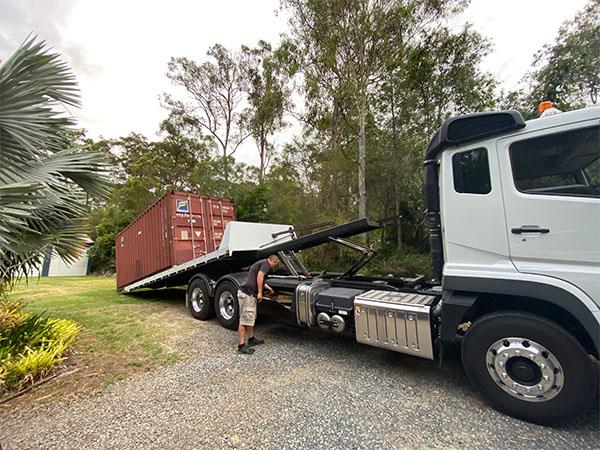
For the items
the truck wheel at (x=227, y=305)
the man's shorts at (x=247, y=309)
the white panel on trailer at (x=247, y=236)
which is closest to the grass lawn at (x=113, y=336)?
the truck wheel at (x=227, y=305)

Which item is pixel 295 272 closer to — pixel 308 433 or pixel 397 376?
pixel 397 376

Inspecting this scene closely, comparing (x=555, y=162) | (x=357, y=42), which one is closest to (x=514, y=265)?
(x=555, y=162)

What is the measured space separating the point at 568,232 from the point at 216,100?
22.4m

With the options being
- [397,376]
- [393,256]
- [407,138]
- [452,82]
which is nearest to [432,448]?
[397,376]

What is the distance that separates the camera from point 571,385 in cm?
198

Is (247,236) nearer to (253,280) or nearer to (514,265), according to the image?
(253,280)

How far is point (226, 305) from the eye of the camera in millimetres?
4738

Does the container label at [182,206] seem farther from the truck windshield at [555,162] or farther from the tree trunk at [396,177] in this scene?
the tree trunk at [396,177]

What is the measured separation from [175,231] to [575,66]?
1176 centimetres

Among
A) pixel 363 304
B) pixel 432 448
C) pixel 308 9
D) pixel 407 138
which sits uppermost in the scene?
pixel 308 9

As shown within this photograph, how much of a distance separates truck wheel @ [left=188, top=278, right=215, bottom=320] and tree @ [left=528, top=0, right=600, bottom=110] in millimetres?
10665

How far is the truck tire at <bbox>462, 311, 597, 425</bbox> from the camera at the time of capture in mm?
1979

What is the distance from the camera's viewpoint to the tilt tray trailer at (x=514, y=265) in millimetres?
2010

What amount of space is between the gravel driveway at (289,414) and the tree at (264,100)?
46.5ft
